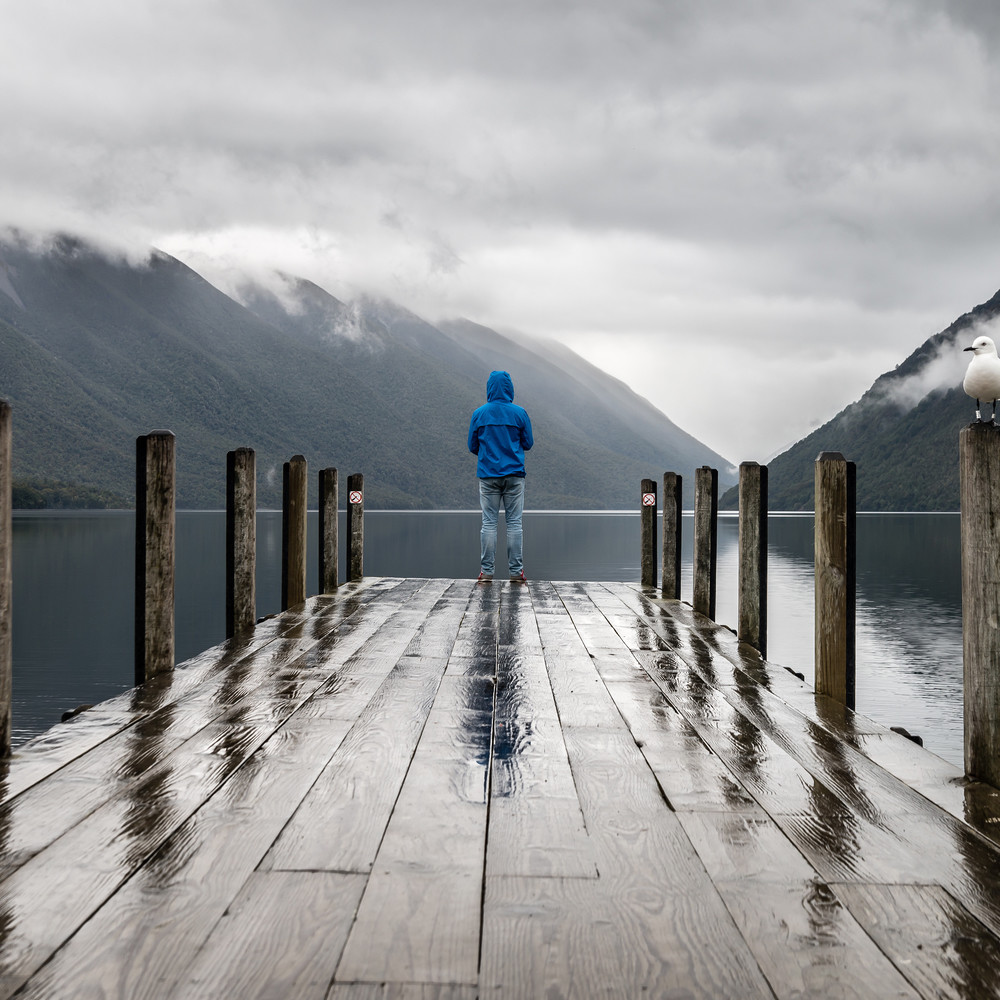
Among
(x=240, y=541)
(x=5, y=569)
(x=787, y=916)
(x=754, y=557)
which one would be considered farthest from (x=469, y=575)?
(x=787, y=916)

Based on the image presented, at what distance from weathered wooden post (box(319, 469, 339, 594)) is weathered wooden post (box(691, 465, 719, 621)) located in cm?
Answer: 328

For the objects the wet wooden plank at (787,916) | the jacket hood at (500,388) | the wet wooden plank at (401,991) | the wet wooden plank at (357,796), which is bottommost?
the wet wooden plank at (787,916)

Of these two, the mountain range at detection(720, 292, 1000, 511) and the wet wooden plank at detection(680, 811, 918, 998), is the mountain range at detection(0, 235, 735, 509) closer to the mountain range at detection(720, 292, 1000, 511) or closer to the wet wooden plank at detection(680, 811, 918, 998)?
the mountain range at detection(720, 292, 1000, 511)

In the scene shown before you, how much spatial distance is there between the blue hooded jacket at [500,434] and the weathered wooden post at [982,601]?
5.80 m

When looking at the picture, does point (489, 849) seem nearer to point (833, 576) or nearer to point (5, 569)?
point (5, 569)

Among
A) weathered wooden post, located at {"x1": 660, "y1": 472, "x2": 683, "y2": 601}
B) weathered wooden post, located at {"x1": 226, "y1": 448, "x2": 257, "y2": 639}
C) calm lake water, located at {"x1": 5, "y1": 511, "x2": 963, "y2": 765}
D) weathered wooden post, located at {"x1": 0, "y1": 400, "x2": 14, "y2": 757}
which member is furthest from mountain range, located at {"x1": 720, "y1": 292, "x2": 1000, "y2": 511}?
weathered wooden post, located at {"x1": 0, "y1": 400, "x2": 14, "y2": 757}

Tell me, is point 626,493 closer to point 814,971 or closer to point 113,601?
point 113,601

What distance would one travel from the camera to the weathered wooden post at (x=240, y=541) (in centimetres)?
596

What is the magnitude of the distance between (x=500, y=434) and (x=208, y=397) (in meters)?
140

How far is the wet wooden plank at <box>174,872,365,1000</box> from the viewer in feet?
4.92

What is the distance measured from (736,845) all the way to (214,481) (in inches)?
4920

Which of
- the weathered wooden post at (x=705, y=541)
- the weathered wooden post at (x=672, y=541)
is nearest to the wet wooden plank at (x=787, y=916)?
the weathered wooden post at (x=705, y=541)

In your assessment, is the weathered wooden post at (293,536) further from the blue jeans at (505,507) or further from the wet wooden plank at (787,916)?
the wet wooden plank at (787,916)

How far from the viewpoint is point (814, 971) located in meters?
1.58
